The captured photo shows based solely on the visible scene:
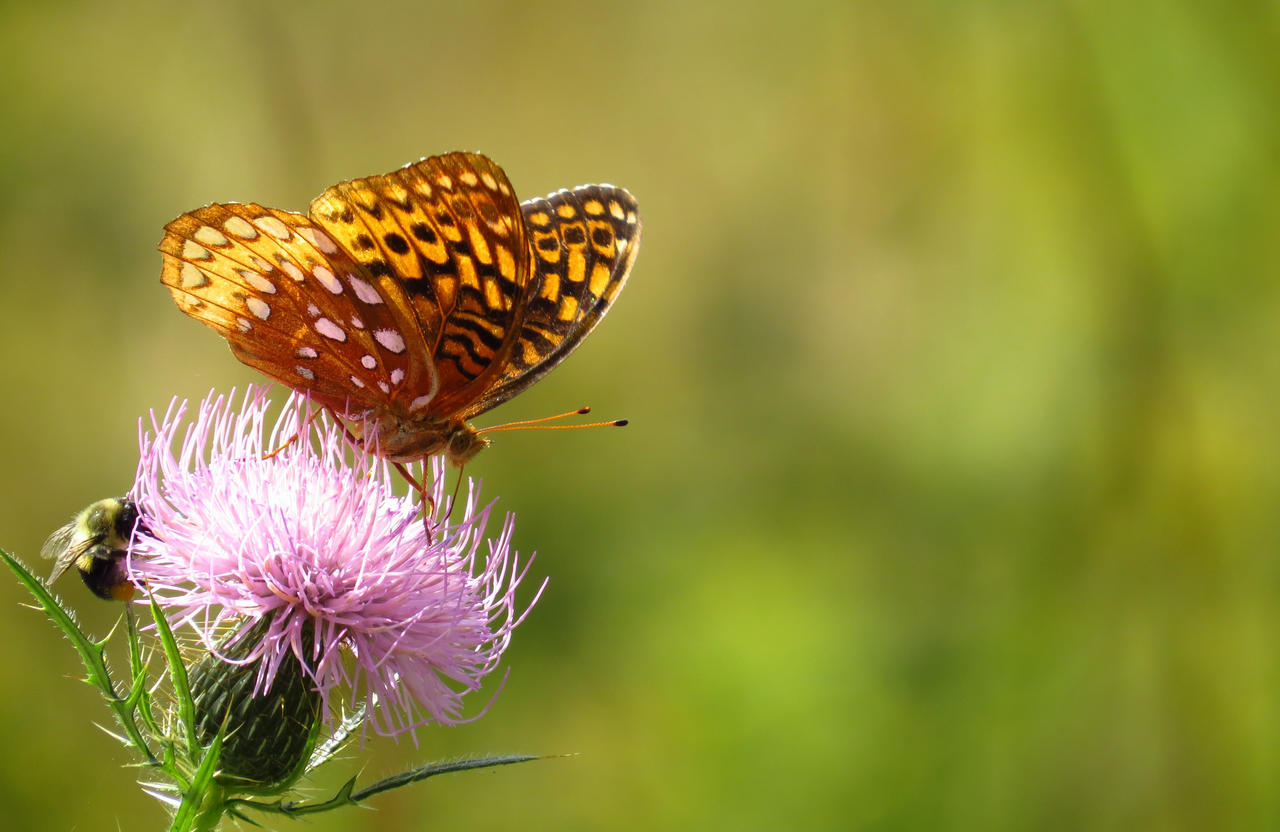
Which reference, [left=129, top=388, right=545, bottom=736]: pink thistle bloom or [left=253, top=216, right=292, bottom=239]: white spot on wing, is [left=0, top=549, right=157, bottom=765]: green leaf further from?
[left=253, top=216, right=292, bottom=239]: white spot on wing

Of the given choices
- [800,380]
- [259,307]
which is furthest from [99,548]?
[800,380]

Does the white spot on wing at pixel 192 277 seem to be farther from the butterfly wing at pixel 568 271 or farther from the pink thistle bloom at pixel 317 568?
the butterfly wing at pixel 568 271

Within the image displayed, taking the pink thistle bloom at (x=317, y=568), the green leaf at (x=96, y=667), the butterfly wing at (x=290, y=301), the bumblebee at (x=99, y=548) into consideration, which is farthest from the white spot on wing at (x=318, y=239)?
the green leaf at (x=96, y=667)

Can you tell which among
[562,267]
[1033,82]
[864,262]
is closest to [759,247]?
[864,262]

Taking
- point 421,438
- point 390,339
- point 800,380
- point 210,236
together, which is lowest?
point 800,380

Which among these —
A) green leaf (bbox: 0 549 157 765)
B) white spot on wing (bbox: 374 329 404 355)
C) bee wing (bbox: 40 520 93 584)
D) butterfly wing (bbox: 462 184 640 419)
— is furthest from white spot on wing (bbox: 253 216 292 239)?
green leaf (bbox: 0 549 157 765)

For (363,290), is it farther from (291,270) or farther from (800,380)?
(800,380)
